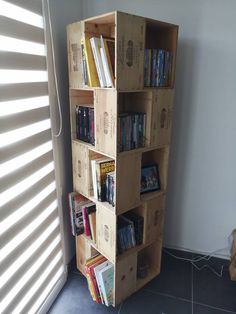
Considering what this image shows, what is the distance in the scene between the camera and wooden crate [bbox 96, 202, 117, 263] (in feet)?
4.79

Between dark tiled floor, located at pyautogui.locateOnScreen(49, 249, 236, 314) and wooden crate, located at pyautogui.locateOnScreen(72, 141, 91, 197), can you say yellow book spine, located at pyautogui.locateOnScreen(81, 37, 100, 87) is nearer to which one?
wooden crate, located at pyautogui.locateOnScreen(72, 141, 91, 197)

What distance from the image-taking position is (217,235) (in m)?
2.01

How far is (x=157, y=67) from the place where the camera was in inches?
56.4

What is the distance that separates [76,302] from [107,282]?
0.33 metres

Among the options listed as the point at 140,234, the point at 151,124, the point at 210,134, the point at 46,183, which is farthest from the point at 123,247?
the point at 210,134

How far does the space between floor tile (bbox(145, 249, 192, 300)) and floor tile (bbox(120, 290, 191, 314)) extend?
58mm

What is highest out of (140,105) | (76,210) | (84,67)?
(84,67)

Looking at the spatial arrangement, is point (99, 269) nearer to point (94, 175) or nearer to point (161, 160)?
point (94, 175)

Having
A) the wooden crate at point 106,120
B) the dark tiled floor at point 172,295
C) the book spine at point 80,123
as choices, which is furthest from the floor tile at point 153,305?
the book spine at point 80,123

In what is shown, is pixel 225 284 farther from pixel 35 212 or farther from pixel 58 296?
pixel 35 212

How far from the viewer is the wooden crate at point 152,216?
5.36 ft

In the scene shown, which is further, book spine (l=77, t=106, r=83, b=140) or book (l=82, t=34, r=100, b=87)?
book spine (l=77, t=106, r=83, b=140)

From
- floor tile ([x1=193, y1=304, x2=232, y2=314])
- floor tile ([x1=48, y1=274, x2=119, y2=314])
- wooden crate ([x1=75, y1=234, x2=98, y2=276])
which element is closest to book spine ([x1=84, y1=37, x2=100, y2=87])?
wooden crate ([x1=75, y1=234, x2=98, y2=276])

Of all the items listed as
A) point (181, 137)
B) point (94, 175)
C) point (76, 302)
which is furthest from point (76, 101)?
point (76, 302)
